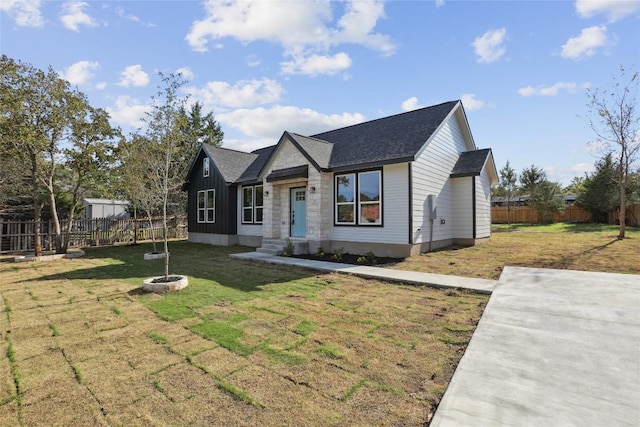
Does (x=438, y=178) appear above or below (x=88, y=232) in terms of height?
above

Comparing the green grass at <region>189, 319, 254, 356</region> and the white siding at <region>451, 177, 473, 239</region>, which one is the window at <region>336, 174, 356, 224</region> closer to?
the white siding at <region>451, 177, 473, 239</region>

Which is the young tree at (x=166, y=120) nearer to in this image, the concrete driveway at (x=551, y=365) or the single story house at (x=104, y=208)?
the concrete driveway at (x=551, y=365)

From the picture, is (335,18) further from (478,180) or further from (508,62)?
(478,180)

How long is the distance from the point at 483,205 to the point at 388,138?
20.6 feet

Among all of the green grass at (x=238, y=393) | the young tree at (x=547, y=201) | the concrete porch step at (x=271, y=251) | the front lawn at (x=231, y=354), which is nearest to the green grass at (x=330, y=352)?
the front lawn at (x=231, y=354)

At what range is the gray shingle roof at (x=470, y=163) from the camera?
13.2m

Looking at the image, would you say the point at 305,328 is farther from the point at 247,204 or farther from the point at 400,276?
the point at 247,204

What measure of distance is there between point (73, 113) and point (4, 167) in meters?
3.87

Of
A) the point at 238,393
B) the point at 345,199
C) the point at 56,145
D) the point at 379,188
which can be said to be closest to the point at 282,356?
the point at 238,393

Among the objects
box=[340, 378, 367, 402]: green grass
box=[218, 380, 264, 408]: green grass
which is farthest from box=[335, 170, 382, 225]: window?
box=[218, 380, 264, 408]: green grass

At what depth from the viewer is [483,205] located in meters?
15.0

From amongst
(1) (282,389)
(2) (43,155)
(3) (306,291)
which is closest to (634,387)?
(1) (282,389)

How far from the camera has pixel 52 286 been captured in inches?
297

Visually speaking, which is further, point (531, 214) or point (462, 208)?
point (531, 214)
